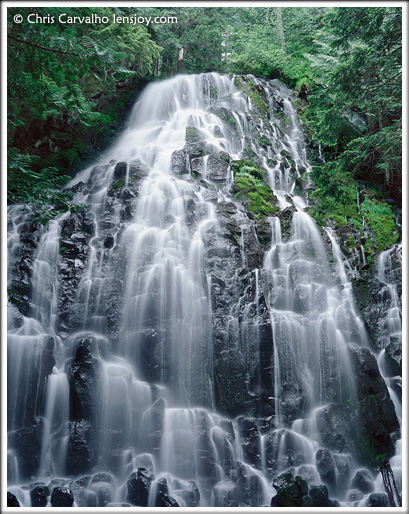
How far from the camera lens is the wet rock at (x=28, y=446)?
5.85 meters

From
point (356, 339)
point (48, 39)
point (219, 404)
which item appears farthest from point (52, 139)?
point (356, 339)

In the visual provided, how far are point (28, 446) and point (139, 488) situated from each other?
78.0 inches

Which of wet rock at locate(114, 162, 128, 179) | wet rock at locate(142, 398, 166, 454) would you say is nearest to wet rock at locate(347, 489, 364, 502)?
wet rock at locate(142, 398, 166, 454)

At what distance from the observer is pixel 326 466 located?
6.02 meters

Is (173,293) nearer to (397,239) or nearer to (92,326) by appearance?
(92,326)

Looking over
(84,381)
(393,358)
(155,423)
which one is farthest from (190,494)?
(393,358)

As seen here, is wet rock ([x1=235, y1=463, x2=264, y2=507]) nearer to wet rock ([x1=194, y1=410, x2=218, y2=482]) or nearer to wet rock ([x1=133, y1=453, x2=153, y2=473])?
wet rock ([x1=194, y1=410, x2=218, y2=482])

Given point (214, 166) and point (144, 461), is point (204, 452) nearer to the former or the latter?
point (144, 461)

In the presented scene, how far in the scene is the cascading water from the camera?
5.91 meters

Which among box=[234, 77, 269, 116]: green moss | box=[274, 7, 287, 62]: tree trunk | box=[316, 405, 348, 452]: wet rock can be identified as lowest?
box=[316, 405, 348, 452]: wet rock

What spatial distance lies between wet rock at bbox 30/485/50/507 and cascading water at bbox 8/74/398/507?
0.03m

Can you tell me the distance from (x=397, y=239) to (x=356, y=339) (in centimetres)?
381

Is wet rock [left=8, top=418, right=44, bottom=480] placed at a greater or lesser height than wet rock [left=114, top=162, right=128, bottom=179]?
lesser

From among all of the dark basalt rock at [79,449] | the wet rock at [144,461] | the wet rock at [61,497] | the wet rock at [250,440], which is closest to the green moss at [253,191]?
the wet rock at [250,440]
